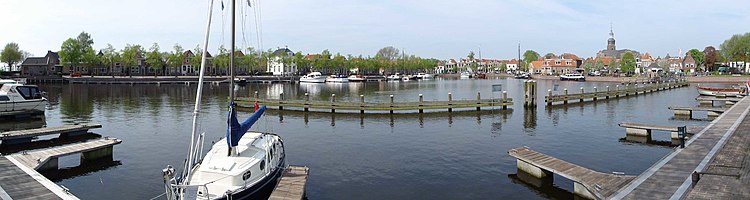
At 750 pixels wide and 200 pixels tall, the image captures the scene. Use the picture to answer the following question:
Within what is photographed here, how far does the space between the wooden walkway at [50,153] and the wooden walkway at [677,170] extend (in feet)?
71.5

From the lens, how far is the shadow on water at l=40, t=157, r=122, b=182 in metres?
20.9

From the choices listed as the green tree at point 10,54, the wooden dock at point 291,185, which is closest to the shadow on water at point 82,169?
the wooden dock at point 291,185

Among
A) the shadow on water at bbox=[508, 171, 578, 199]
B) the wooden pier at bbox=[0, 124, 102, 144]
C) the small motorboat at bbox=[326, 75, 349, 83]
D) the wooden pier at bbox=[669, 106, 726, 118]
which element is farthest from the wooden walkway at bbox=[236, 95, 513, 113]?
the small motorboat at bbox=[326, 75, 349, 83]

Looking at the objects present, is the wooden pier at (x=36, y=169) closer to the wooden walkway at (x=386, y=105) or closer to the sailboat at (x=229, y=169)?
the sailboat at (x=229, y=169)

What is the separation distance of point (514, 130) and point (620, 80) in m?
110

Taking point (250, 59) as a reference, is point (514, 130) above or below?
below

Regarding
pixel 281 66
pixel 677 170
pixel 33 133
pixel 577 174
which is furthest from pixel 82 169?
pixel 281 66

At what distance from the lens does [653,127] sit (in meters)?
29.6

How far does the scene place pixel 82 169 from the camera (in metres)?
22.2

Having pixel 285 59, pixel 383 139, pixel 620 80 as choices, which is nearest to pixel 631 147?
pixel 383 139

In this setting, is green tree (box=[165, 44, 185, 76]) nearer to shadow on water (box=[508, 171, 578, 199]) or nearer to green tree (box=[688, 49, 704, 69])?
shadow on water (box=[508, 171, 578, 199])

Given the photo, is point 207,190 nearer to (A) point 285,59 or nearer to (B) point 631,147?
(B) point 631,147

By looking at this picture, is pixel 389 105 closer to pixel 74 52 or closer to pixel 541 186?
pixel 541 186

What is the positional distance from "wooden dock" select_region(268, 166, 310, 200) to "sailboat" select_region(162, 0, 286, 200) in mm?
458
